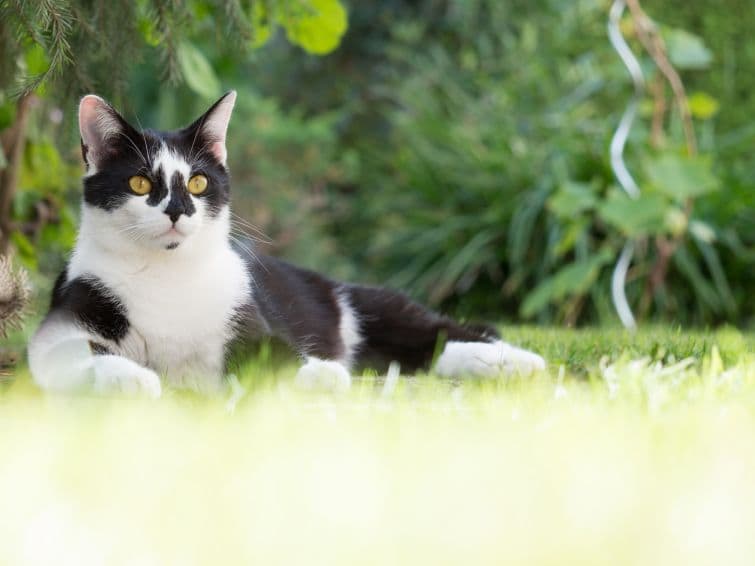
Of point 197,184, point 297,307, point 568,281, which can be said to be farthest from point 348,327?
point 568,281

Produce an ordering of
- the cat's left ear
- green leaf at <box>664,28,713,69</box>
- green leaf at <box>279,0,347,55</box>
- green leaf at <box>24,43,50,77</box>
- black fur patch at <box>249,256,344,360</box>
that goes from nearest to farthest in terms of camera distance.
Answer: the cat's left ear, black fur patch at <box>249,256,344,360</box>, green leaf at <box>24,43,50,77</box>, green leaf at <box>279,0,347,55</box>, green leaf at <box>664,28,713,69</box>

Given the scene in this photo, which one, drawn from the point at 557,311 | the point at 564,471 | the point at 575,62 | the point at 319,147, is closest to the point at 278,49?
the point at 319,147

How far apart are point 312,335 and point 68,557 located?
134 centimetres

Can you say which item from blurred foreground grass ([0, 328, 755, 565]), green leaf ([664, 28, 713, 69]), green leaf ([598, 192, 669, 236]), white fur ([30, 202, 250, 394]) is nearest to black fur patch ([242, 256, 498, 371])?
white fur ([30, 202, 250, 394])

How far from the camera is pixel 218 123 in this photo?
2131mm

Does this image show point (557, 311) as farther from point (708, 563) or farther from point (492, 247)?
point (708, 563)

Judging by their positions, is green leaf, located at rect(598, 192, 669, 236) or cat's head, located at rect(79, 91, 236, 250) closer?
cat's head, located at rect(79, 91, 236, 250)

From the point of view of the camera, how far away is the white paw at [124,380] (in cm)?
165

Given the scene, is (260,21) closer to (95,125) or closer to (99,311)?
(95,125)

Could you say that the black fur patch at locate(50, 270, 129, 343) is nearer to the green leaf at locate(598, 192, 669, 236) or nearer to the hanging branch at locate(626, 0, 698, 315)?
the green leaf at locate(598, 192, 669, 236)

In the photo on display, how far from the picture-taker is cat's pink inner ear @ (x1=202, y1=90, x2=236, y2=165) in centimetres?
211

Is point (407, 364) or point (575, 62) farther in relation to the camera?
point (575, 62)

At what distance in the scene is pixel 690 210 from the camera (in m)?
4.80

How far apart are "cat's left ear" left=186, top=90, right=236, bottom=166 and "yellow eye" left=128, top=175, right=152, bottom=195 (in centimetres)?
18
